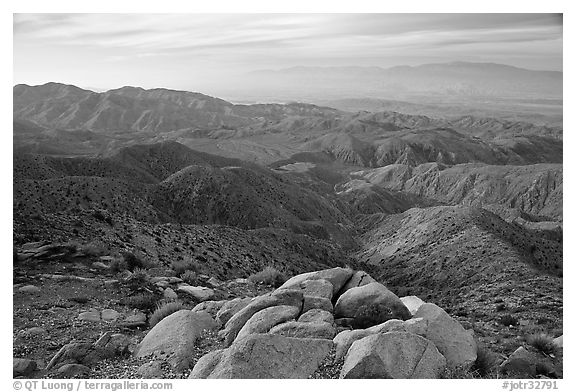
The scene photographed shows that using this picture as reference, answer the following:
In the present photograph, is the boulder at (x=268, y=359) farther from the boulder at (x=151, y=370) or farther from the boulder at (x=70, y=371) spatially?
the boulder at (x=70, y=371)

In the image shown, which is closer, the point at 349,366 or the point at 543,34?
the point at 349,366

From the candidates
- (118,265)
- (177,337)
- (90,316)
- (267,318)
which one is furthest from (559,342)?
(118,265)

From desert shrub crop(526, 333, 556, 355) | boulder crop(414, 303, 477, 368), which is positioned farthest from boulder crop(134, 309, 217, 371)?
desert shrub crop(526, 333, 556, 355)

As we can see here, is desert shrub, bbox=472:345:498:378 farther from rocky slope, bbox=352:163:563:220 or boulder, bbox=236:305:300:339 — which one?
rocky slope, bbox=352:163:563:220

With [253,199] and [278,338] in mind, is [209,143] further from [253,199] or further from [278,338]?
[278,338]
